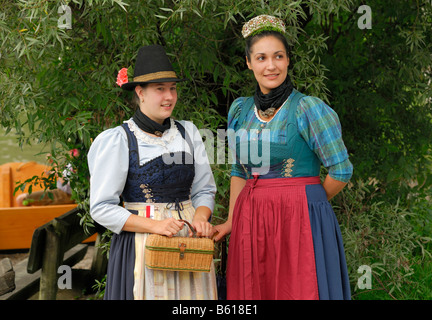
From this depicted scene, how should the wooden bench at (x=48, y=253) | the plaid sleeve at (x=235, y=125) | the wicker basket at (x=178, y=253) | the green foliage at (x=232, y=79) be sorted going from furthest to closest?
1. the wooden bench at (x=48, y=253)
2. the green foliage at (x=232, y=79)
3. the plaid sleeve at (x=235, y=125)
4. the wicker basket at (x=178, y=253)

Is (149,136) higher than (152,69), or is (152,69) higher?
(152,69)

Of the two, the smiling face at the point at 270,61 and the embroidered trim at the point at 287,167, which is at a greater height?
the smiling face at the point at 270,61

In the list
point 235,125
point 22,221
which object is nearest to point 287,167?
point 235,125

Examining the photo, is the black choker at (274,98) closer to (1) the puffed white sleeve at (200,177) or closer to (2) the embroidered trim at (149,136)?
(1) the puffed white sleeve at (200,177)

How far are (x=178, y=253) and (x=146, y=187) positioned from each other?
0.35m

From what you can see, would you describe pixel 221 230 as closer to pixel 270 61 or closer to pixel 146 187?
pixel 146 187

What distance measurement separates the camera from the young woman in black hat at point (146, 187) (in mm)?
2301

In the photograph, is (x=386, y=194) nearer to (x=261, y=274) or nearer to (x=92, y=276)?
(x=261, y=274)

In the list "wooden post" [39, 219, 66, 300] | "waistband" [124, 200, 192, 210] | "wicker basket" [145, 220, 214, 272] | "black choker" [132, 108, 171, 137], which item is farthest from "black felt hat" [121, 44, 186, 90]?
"wooden post" [39, 219, 66, 300]

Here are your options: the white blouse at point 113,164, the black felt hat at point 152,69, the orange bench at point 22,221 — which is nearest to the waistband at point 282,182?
the white blouse at point 113,164

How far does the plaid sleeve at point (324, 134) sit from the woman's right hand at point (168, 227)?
71 cm

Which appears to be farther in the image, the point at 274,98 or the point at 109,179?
the point at 274,98

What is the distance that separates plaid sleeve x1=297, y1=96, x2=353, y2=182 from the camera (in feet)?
7.71

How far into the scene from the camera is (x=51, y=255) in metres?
4.66
